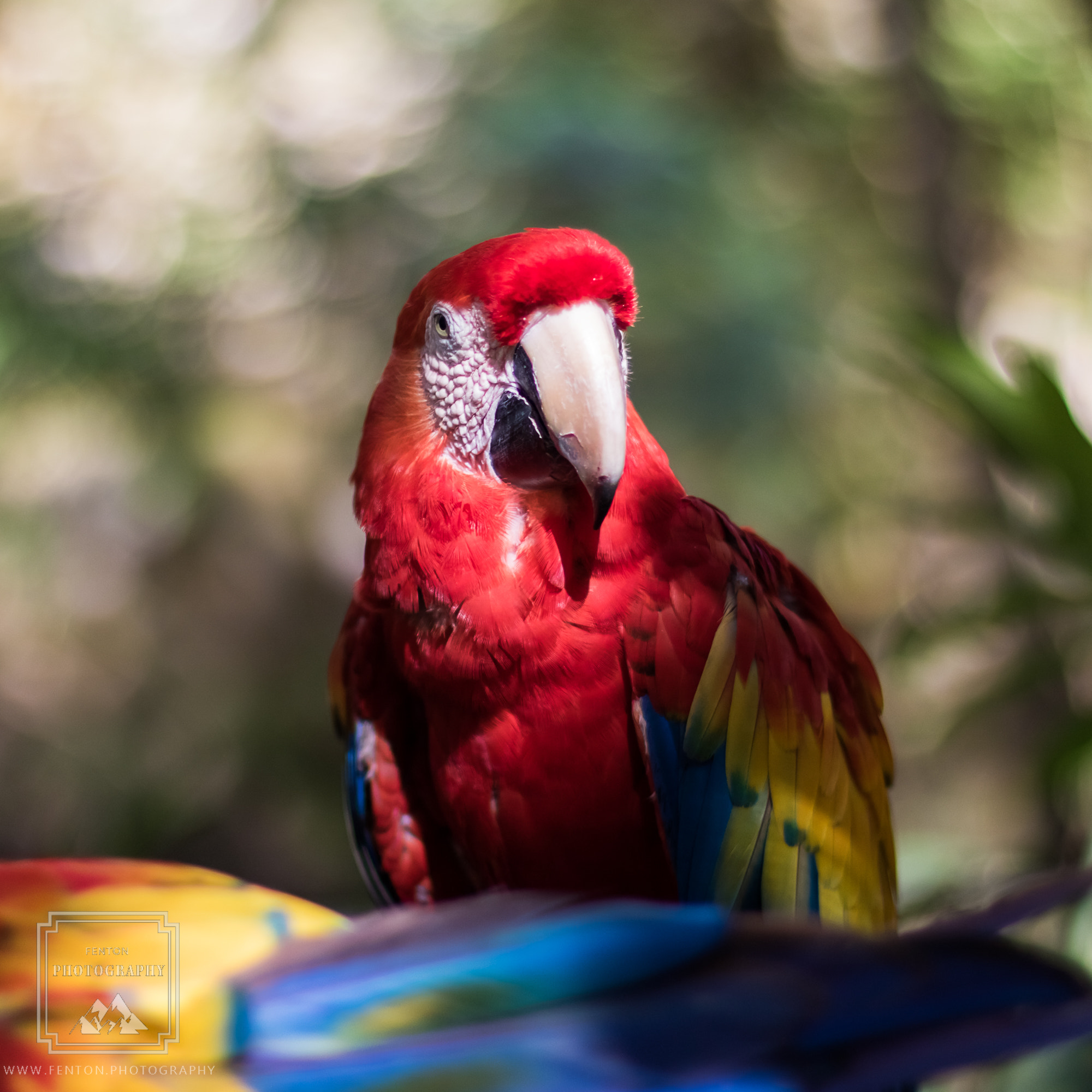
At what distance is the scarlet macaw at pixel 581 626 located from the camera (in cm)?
67

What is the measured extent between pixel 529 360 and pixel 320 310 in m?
2.03

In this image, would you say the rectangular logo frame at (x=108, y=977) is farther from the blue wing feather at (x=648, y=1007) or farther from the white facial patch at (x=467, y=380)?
the white facial patch at (x=467, y=380)

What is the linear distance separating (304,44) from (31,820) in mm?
2260

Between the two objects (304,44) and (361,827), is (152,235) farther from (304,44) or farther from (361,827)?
(361,827)

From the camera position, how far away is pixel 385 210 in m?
2.36

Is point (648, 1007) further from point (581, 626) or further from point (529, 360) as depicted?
point (529, 360)

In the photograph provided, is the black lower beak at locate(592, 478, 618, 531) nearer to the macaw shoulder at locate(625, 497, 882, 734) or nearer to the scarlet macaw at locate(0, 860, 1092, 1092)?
the macaw shoulder at locate(625, 497, 882, 734)

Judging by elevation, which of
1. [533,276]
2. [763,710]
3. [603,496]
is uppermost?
[533,276]

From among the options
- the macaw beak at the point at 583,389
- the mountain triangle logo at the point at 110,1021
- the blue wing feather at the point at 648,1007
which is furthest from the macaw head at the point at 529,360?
the mountain triangle logo at the point at 110,1021

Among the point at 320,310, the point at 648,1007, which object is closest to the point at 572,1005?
the point at 648,1007

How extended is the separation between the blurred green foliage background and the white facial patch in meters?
1.64

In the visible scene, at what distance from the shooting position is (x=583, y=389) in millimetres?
633

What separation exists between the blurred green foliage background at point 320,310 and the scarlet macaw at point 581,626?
5.07ft

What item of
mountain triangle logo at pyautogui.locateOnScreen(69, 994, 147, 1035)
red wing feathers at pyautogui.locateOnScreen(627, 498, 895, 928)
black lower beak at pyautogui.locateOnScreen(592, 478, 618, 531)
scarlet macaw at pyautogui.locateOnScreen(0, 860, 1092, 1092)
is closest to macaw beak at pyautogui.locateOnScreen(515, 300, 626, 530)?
black lower beak at pyautogui.locateOnScreen(592, 478, 618, 531)
